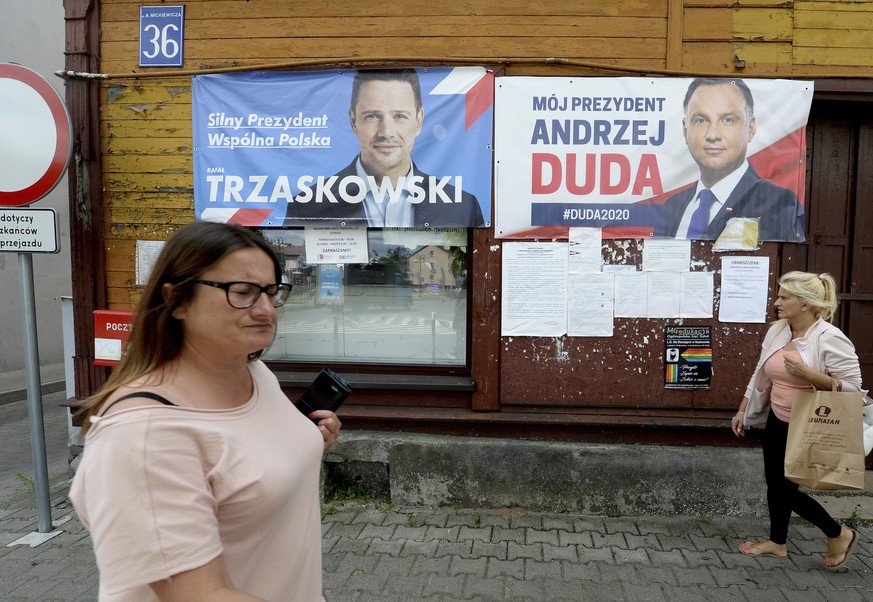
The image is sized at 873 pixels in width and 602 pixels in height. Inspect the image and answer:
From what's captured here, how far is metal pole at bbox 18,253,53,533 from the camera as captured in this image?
4.09 metres

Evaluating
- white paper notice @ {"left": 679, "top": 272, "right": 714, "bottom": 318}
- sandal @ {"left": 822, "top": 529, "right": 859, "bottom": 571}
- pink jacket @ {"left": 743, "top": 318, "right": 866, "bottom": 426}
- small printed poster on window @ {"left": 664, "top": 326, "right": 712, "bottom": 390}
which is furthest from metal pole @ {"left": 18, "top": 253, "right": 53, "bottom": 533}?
sandal @ {"left": 822, "top": 529, "right": 859, "bottom": 571}

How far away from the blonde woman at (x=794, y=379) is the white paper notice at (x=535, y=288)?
4.51 feet

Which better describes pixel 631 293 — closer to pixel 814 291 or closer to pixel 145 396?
pixel 814 291

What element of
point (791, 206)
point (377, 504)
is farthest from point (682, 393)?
point (377, 504)

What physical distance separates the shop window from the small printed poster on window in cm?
160

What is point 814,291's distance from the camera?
11.4ft

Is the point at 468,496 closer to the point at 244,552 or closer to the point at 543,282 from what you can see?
the point at 543,282

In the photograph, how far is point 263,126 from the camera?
459cm

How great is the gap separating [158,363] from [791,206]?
4.52 meters

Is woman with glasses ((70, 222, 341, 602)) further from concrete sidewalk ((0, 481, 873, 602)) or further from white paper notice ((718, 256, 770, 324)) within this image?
white paper notice ((718, 256, 770, 324))

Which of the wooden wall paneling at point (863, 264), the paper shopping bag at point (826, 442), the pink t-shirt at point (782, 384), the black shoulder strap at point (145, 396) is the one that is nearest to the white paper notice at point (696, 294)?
the pink t-shirt at point (782, 384)

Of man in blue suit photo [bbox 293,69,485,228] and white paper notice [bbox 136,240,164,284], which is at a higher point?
man in blue suit photo [bbox 293,69,485,228]

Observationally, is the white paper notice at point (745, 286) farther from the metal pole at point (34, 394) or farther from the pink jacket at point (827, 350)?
the metal pole at point (34, 394)

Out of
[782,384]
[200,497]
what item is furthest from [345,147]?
[200,497]
